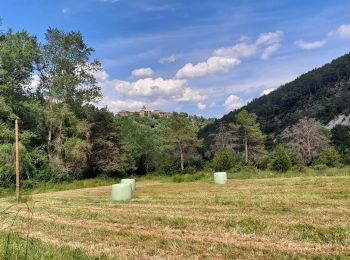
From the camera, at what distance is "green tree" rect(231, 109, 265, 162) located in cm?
8188

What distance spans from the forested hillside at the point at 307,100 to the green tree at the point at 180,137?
51881mm

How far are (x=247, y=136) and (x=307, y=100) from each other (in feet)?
217

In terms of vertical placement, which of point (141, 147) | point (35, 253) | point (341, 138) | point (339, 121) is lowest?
point (35, 253)

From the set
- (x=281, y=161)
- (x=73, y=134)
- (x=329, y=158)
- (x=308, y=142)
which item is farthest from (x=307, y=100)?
(x=73, y=134)

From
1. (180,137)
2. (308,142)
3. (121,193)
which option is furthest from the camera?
(308,142)

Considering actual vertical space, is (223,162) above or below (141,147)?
below

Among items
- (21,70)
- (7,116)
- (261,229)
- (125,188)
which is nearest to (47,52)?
(21,70)

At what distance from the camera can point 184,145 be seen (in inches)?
2739

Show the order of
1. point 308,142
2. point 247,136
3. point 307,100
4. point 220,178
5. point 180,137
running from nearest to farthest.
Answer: point 220,178 → point 180,137 → point 308,142 → point 247,136 → point 307,100

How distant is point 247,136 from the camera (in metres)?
82.9

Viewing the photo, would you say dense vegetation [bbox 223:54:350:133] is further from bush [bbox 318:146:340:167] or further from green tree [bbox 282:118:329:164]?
bush [bbox 318:146:340:167]

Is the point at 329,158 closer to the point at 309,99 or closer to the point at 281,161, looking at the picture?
the point at 281,161

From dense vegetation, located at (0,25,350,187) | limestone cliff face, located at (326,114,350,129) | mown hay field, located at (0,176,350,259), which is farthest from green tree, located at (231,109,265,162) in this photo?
mown hay field, located at (0,176,350,259)

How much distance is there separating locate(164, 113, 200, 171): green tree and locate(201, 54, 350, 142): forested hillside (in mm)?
51881
